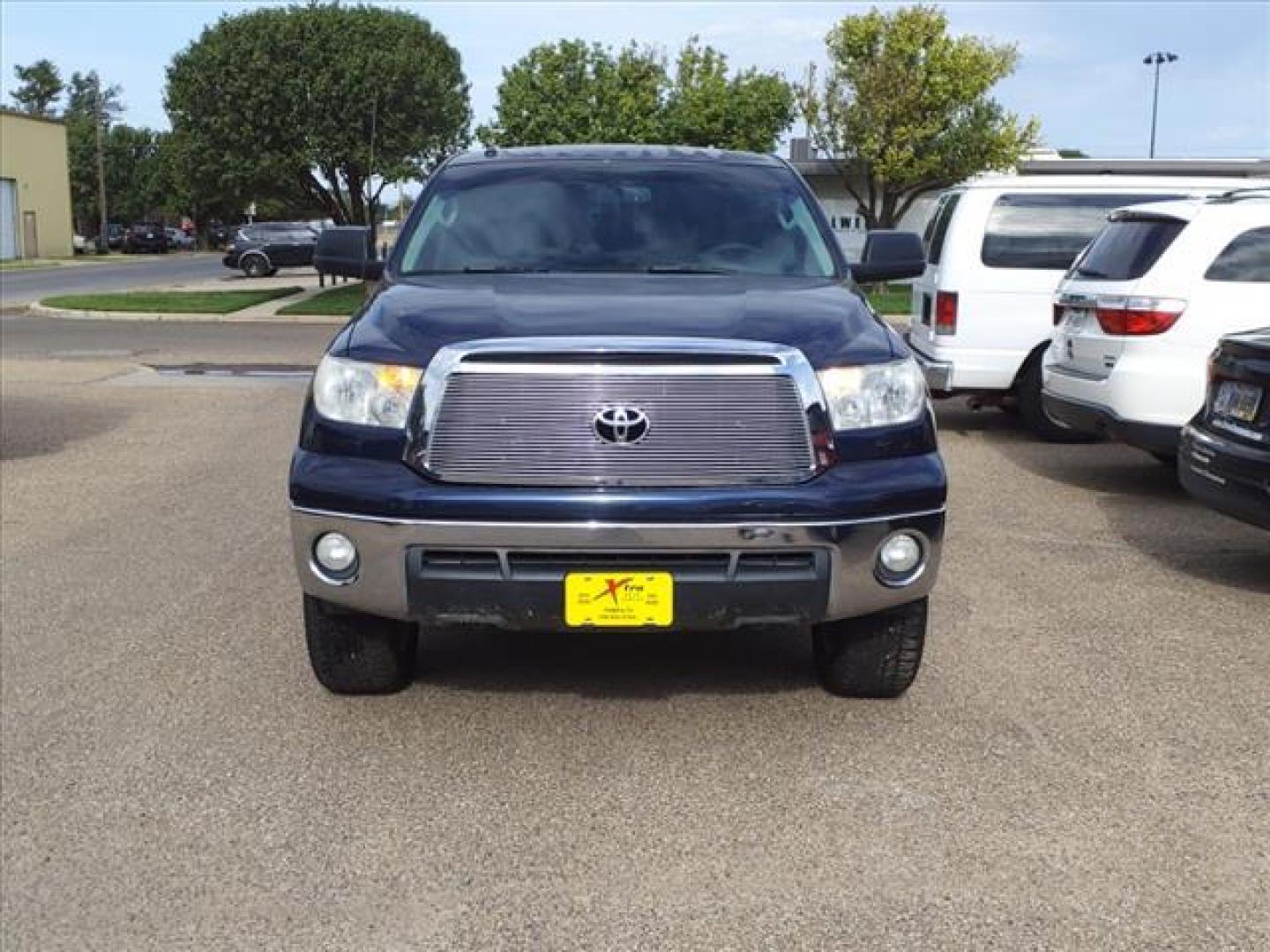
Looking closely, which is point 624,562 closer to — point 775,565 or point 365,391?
point 775,565

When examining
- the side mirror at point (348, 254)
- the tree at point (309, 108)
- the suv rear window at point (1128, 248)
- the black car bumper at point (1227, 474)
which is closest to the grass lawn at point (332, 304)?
the tree at point (309, 108)

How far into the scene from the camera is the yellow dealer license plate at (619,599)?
400 centimetres

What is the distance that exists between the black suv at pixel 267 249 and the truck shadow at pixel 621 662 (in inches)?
1474

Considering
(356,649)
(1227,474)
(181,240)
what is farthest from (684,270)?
(181,240)

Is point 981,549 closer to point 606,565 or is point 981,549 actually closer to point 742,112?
point 606,565

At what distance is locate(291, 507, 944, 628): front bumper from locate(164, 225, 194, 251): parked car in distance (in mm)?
82378

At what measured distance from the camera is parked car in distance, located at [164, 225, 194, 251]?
8194cm

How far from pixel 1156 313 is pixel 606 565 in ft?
16.9

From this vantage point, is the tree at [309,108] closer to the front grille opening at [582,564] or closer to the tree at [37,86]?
the front grille opening at [582,564]

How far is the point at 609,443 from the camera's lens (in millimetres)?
4020

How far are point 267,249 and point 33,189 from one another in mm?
30338

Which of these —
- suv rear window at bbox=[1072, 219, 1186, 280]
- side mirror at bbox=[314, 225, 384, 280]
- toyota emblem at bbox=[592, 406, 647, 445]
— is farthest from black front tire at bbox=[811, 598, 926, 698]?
suv rear window at bbox=[1072, 219, 1186, 280]

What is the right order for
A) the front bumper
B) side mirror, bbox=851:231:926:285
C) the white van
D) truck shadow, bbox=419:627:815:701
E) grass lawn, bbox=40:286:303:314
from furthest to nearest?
grass lawn, bbox=40:286:303:314 < the white van < side mirror, bbox=851:231:926:285 < truck shadow, bbox=419:627:815:701 < the front bumper

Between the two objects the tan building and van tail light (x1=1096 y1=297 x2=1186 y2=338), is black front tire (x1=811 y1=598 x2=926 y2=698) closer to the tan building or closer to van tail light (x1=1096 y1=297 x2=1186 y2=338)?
van tail light (x1=1096 y1=297 x2=1186 y2=338)
